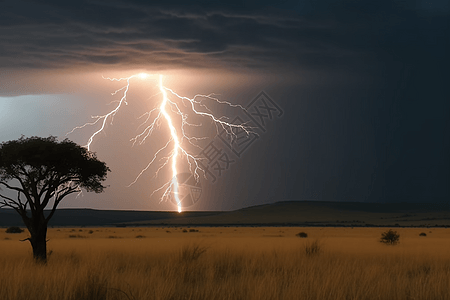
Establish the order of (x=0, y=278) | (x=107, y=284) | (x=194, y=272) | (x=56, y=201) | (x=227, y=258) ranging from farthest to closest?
(x=56, y=201) < (x=227, y=258) < (x=194, y=272) < (x=0, y=278) < (x=107, y=284)

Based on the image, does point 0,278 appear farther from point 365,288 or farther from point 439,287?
point 439,287

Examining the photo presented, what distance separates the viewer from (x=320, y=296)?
9.40 m

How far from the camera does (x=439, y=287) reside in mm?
10609

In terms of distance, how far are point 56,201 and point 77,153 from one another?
105 inches

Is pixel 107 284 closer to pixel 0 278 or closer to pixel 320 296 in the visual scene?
pixel 0 278

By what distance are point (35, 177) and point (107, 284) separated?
1444 cm

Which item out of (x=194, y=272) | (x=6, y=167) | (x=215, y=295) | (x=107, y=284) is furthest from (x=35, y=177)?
(x=215, y=295)

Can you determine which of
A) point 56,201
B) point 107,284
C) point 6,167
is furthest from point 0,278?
point 6,167

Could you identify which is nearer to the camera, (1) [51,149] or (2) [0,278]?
(2) [0,278]

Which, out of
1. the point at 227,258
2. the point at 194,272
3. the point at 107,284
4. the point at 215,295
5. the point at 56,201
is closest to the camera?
the point at 215,295

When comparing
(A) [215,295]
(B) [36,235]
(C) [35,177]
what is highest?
(C) [35,177]

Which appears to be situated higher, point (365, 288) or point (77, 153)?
point (77, 153)

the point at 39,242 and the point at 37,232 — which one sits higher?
the point at 37,232

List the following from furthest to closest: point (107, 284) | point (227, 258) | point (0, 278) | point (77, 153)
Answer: point (77, 153) → point (227, 258) → point (0, 278) → point (107, 284)
